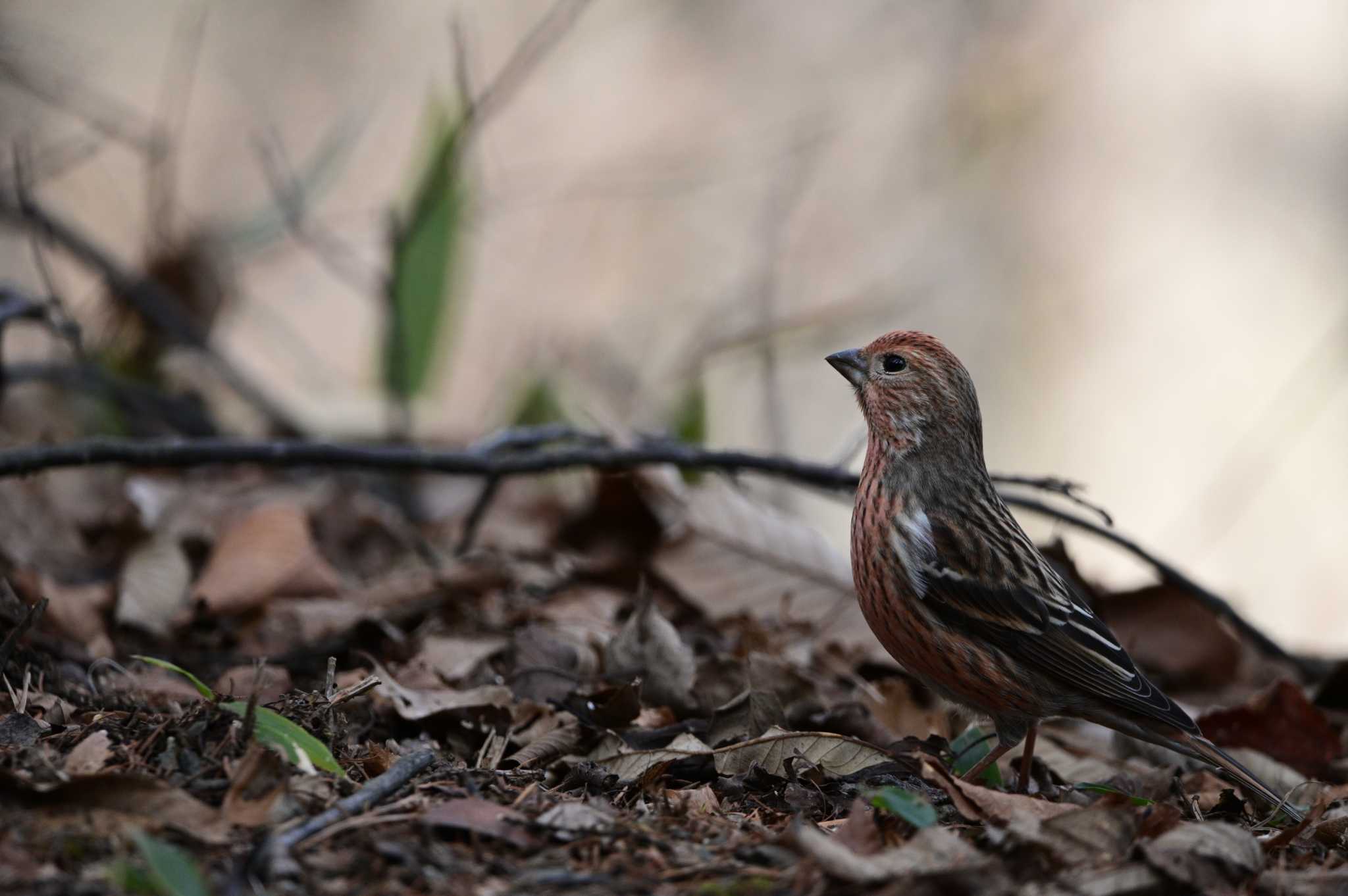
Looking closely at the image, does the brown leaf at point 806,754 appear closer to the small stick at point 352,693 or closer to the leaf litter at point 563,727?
the leaf litter at point 563,727

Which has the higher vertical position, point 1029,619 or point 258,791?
point 1029,619

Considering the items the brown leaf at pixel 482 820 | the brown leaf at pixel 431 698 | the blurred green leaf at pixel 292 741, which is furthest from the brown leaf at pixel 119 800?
the brown leaf at pixel 431 698

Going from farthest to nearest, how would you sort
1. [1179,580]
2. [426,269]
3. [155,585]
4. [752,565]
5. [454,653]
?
[426,269] < [752,565] < [1179,580] < [155,585] < [454,653]

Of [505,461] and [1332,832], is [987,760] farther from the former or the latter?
[505,461]

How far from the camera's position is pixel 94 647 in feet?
14.0

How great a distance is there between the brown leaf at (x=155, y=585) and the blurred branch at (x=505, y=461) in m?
0.47

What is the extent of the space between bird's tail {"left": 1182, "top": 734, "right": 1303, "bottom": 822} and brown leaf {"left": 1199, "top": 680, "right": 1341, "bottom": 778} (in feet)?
1.95

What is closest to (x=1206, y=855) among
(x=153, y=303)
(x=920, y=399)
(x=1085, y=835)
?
(x=1085, y=835)

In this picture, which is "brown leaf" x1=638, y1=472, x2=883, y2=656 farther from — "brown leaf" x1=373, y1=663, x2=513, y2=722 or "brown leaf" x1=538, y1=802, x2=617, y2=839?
"brown leaf" x1=538, y1=802, x2=617, y2=839

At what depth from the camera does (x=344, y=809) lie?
275 centimetres

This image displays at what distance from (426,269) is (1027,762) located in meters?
4.41

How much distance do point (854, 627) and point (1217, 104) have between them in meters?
8.35

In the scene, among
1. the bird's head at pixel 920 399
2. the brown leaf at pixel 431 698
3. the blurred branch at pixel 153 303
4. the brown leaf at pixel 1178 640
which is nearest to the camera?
the brown leaf at pixel 431 698

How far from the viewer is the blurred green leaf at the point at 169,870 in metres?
2.30
